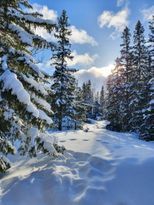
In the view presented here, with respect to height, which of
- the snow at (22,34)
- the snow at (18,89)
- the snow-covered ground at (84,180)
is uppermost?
the snow at (22,34)

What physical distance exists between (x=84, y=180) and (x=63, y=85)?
73.5 ft

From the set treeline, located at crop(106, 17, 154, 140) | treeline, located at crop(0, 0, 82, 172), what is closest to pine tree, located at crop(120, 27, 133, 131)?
treeline, located at crop(106, 17, 154, 140)

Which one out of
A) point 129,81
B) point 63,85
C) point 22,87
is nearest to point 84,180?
point 22,87

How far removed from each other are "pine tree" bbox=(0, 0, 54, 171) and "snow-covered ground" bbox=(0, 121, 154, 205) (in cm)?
86

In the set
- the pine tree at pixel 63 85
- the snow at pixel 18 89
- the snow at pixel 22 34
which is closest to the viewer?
the snow at pixel 18 89

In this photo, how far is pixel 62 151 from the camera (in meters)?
11.0

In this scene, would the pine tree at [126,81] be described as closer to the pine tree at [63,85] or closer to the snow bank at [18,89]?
the pine tree at [63,85]

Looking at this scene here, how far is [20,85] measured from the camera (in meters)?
8.69

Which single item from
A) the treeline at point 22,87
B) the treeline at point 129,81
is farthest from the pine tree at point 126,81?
the treeline at point 22,87

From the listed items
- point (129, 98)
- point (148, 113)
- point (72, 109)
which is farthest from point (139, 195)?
point (129, 98)

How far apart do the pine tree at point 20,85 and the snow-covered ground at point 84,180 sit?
2.82 ft

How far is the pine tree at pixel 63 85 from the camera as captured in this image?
3101 cm

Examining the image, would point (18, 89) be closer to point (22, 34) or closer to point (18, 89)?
point (18, 89)

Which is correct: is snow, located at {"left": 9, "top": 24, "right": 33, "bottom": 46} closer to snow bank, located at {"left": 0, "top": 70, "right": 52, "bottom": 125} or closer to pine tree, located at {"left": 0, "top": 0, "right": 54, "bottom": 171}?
pine tree, located at {"left": 0, "top": 0, "right": 54, "bottom": 171}
